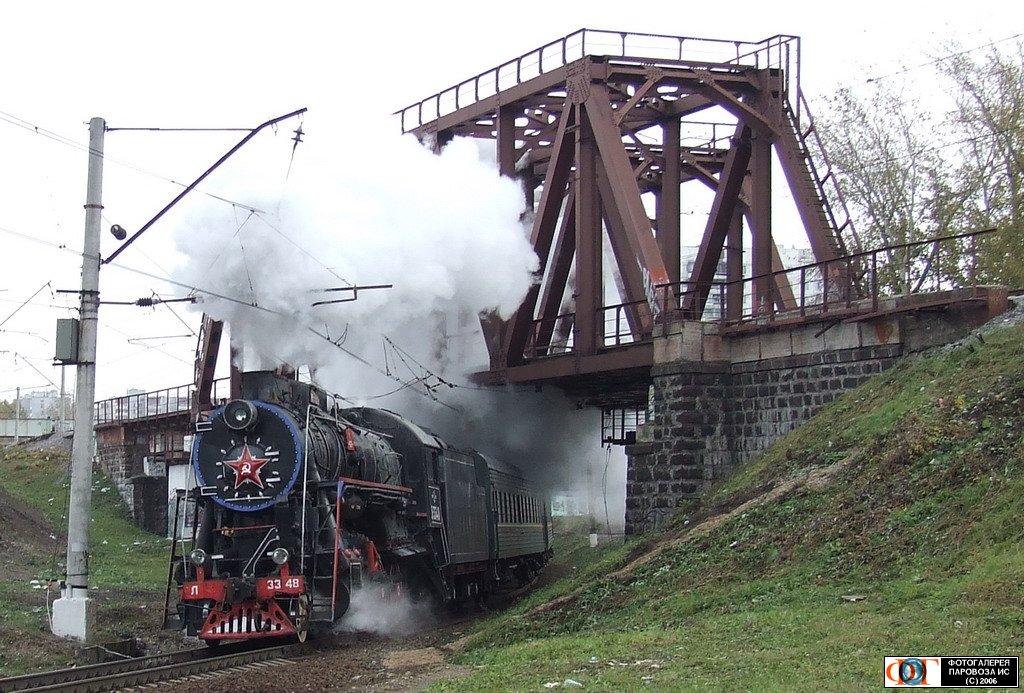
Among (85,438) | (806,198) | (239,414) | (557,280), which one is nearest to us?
(239,414)

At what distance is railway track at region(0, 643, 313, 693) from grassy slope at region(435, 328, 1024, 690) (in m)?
2.90

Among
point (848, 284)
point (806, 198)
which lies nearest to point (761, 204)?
point (806, 198)

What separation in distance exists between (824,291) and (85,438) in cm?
1347

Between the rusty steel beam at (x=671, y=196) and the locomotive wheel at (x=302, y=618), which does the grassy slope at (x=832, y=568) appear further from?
the rusty steel beam at (x=671, y=196)

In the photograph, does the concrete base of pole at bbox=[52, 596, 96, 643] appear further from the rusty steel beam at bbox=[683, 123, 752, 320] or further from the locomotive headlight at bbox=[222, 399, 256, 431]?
the rusty steel beam at bbox=[683, 123, 752, 320]

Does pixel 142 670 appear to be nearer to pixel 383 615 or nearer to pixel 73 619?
pixel 73 619

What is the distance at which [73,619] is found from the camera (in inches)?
619

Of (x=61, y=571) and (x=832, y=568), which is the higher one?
(x=832, y=568)

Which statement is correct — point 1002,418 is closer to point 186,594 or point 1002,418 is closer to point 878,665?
point 878,665

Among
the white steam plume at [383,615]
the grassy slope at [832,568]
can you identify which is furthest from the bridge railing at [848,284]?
the white steam plume at [383,615]

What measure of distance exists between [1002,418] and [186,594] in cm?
1089

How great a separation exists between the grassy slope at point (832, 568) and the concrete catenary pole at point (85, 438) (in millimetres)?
5587

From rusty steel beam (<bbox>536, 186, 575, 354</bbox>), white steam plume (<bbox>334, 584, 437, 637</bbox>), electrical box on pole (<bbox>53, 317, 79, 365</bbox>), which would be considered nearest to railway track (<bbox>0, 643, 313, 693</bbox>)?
white steam plume (<bbox>334, 584, 437, 637</bbox>)

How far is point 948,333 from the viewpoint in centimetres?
1947
